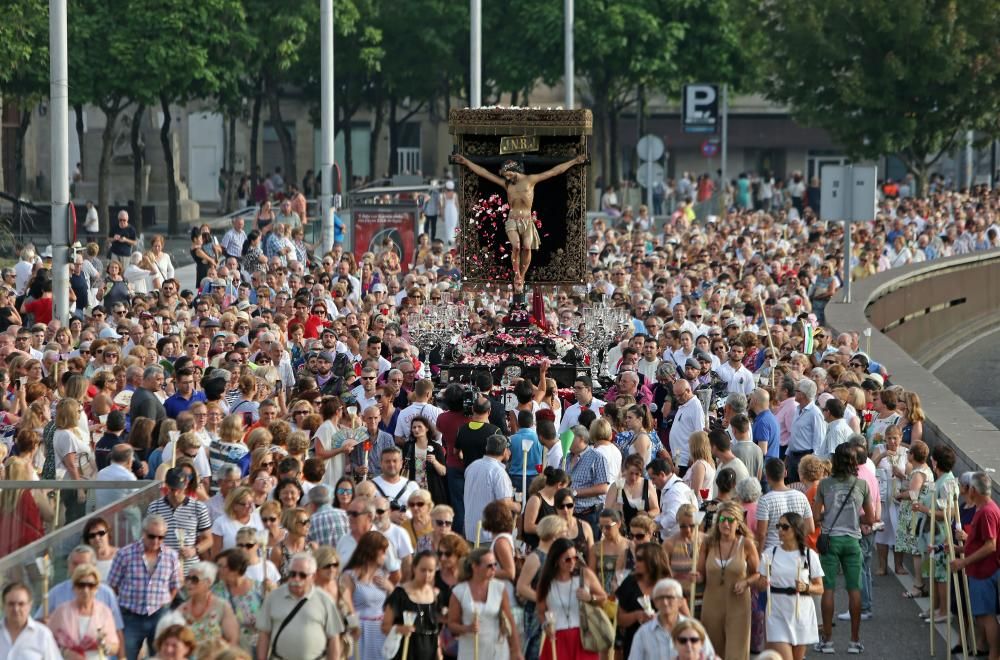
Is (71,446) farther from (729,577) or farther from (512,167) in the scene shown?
(512,167)

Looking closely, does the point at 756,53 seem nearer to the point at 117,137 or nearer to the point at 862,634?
the point at 117,137

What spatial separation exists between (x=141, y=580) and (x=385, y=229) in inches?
861

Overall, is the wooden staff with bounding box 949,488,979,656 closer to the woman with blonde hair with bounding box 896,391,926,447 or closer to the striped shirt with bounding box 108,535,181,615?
the woman with blonde hair with bounding box 896,391,926,447

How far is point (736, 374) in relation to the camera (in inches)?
738

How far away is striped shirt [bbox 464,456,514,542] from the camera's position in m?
14.0

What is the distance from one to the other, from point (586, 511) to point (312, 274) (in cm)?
1287

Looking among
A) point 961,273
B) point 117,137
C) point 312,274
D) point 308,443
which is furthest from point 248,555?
point 117,137

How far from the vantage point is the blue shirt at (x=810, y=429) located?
16.5 metres

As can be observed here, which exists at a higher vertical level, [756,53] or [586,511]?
[756,53]

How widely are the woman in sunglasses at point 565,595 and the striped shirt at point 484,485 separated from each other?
2.44 metres

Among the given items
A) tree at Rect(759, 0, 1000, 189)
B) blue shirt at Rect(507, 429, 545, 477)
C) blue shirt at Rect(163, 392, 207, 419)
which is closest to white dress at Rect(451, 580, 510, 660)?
blue shirt at Rect(507, 429, 545, 477)

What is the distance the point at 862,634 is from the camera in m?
14.4

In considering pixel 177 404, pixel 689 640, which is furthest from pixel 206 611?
pixel 177 404

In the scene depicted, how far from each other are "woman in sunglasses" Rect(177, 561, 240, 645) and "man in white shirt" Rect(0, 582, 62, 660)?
0.69 m
